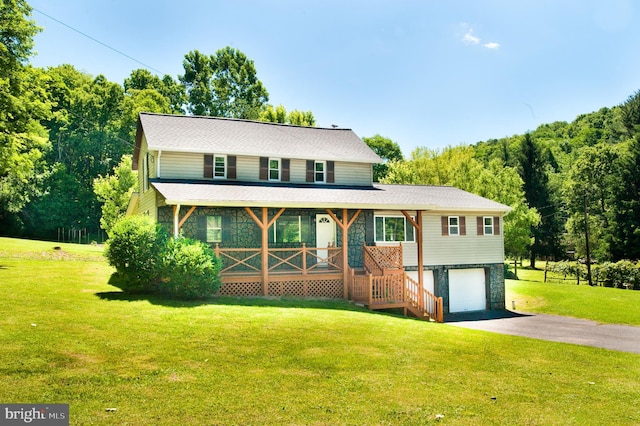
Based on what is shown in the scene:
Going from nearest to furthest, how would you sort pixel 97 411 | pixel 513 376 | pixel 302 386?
pixel 97 411, pixel 302 386, pixel 513 376

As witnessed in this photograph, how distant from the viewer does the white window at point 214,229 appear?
21.0 m

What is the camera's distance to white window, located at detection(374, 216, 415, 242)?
80.9 ft

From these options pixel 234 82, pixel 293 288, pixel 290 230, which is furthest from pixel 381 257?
pixel 234 82

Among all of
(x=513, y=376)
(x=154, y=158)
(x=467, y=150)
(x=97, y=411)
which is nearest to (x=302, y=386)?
(x=97, y=411)

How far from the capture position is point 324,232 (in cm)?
2342

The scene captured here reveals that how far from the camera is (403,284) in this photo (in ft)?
68.4

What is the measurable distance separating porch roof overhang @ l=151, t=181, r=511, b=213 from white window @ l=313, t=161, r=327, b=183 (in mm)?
786

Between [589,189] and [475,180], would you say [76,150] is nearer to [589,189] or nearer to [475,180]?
[475,180]

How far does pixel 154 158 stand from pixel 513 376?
17682mm

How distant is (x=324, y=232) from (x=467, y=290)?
896 centimetres

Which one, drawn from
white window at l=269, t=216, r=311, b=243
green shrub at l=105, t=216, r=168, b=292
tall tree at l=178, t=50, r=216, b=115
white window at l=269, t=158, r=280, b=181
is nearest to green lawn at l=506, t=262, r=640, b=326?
white window at l=269, t=216, r=311, b=243

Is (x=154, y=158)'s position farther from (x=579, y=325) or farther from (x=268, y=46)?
(x=579, y=325)

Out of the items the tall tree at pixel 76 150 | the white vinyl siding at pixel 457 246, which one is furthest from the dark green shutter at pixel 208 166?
the tall tree at pixel 76 150

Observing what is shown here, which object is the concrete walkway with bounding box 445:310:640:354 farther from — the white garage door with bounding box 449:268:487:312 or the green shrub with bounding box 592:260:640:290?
the green shrub with bounding box 592:260:640:290
